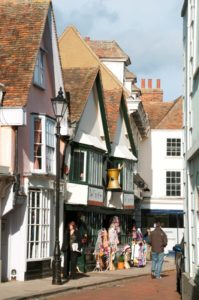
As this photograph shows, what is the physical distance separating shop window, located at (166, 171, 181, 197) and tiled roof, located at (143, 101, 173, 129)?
12.2ft

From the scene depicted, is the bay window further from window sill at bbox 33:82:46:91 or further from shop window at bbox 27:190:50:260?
window sill at bbox 33:82:46:91

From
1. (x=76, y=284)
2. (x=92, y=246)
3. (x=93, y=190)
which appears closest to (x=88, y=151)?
(x=93, y=190)

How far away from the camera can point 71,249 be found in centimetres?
2148

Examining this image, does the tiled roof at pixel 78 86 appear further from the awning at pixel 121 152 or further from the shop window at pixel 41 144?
the awning at pixel 121 152

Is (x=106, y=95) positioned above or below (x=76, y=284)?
above

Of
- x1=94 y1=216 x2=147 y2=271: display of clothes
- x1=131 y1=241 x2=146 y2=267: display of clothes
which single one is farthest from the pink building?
x1=131 y1=241 x2=146 y2=267: display of clothes

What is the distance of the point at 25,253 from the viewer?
20.7 metres

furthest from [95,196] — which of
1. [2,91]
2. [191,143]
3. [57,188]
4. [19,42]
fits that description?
[191,143]

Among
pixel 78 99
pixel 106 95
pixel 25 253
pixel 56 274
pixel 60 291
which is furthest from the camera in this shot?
pixel 106 95

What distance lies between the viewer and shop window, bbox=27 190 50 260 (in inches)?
838

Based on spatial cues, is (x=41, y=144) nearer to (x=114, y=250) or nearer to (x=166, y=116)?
(x=114, y=250)

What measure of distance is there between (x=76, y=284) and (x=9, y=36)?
336 inches

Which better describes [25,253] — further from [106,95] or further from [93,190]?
[106,95]

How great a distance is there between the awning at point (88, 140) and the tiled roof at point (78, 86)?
3.01 feet
